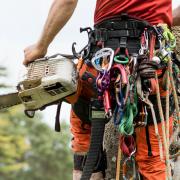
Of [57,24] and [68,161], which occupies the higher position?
[57,24]

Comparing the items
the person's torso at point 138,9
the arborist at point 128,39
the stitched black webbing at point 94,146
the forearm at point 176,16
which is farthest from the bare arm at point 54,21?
the forearm at point 176,16

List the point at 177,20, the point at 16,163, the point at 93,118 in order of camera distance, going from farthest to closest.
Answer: the point at 16,163 → the point at 177,20 → the point at 93,118

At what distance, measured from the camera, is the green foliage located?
46.4m

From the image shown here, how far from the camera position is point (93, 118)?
4836 mm

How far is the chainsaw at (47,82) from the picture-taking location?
15.0 feet

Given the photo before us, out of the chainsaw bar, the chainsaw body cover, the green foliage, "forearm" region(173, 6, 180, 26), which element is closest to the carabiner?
the chainsaw body cover

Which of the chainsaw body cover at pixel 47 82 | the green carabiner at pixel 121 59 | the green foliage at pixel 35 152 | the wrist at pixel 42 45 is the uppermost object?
the wrist at pixel 42 45

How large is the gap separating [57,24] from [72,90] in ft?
1.47

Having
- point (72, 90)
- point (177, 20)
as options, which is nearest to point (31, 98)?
point (72, 90)

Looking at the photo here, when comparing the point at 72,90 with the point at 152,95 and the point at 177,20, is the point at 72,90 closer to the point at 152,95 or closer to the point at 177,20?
the point at 152,95

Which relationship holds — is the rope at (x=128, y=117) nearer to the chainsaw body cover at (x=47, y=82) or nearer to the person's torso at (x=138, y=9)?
the chainsaw body cover at (x=47, y=82)

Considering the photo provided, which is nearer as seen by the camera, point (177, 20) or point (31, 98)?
point (31, 98)

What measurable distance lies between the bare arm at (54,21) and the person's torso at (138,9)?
0.94ft

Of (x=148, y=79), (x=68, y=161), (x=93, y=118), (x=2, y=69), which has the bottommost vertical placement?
(x=68, y=161)
